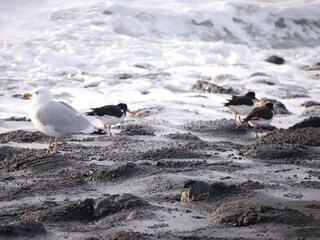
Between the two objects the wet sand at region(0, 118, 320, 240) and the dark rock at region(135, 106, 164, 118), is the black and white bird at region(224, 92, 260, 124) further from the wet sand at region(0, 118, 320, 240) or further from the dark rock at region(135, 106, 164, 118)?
the wet sand at region(0, 118, 320, 240)

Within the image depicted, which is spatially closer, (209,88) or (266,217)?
(266,217)

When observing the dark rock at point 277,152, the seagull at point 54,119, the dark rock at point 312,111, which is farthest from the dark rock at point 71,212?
the dark rock at point 312,111

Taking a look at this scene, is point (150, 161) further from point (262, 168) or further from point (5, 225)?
point (5, 225)

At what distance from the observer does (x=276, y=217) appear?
510 cm

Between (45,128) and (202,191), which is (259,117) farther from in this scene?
(202,191)

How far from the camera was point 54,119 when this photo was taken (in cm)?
823

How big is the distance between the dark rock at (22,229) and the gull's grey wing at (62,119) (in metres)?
3.17

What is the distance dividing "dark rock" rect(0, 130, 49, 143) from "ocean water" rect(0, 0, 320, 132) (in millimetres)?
827

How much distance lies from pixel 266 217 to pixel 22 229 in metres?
1.78

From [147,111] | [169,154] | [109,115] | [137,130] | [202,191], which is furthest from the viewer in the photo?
[147,111]

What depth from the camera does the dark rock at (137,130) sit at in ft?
30.6

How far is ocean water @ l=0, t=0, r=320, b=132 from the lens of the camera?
13.2 m

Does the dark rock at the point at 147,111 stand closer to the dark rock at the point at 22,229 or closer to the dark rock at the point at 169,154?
the dark rock at the point at 169,154

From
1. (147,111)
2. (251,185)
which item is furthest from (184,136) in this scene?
(251,185)
